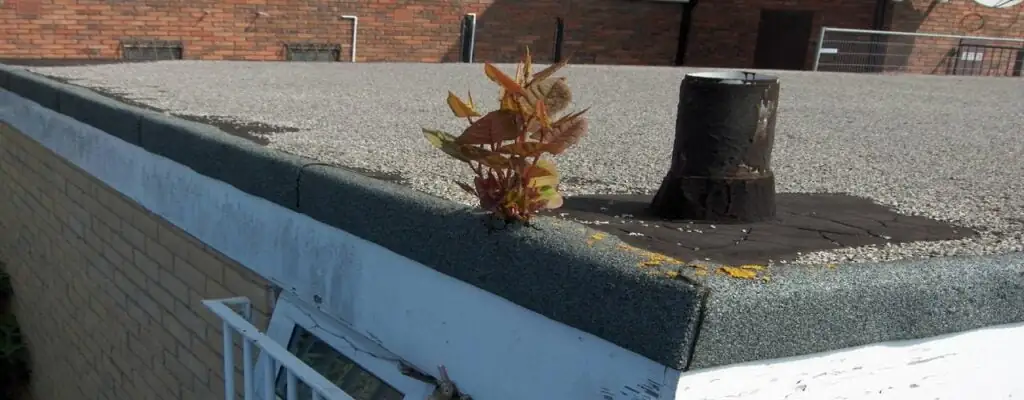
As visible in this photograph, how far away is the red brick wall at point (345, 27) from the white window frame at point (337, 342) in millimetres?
11397

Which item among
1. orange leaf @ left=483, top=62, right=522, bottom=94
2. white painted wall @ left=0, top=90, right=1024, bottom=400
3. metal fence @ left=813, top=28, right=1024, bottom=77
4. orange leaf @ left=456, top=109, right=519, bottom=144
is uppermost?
metal fence @ left=813, top=28, right=1024, bottom=77

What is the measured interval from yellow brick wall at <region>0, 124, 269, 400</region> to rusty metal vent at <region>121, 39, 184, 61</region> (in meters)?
7.05

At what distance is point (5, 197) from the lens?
653 cm

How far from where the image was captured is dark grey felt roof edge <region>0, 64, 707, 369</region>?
153 cm

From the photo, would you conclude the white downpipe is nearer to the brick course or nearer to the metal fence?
the brick course

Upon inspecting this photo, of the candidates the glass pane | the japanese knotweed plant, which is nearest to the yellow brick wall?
the glass pane

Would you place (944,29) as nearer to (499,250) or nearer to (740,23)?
(740,23)

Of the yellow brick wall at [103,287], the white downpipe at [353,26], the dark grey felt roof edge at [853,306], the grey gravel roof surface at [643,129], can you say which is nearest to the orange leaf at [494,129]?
the dark grey felt roof edge at [853,306]

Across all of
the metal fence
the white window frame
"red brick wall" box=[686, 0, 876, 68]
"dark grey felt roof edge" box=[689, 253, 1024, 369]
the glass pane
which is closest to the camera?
"dark grey felt roof edge" box=[689, 253, 1024, 369]

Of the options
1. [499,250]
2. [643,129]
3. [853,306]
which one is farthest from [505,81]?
[643,129]

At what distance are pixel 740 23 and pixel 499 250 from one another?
1721 cm

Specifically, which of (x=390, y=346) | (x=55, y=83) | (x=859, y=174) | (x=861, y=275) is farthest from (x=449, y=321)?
(x=55, y=83)

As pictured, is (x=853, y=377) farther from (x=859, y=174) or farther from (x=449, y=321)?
(x=859, y=174)

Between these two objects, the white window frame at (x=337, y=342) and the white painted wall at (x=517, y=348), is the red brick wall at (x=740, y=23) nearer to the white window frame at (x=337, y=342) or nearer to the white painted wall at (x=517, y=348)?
the white window frame at (x=337, y=342)
